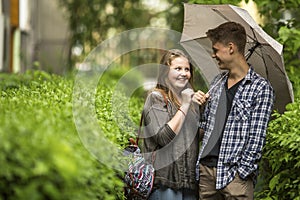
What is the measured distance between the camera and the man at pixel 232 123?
17.9 feet

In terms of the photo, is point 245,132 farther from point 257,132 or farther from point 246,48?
point 246,48

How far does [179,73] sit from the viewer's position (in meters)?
5.80

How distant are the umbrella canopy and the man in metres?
0.26

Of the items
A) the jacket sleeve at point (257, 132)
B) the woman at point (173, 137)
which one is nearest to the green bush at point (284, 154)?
the jacket sleeve at point (257, 132)

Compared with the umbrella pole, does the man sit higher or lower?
lower

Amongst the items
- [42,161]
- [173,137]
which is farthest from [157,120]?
[42,161]

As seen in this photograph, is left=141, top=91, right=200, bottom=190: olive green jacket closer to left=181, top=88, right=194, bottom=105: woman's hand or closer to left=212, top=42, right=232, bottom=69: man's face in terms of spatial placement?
left=181, top=88, right=194, bottom=105: woman's hand

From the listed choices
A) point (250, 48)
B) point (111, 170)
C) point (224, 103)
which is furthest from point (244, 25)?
point (111, 170)

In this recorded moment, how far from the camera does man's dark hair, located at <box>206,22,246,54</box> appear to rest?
570cm

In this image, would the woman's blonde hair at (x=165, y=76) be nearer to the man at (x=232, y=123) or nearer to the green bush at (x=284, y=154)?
the man at (x=232, y=123)

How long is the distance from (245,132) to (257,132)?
9cm

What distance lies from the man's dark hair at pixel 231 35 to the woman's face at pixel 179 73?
0.99ft

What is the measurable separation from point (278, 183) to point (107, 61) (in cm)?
1485

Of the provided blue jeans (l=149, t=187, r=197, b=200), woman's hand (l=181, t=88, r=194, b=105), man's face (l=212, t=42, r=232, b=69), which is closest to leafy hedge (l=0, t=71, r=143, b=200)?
blue jeans (l=149, t=187, r=197, b=200)
